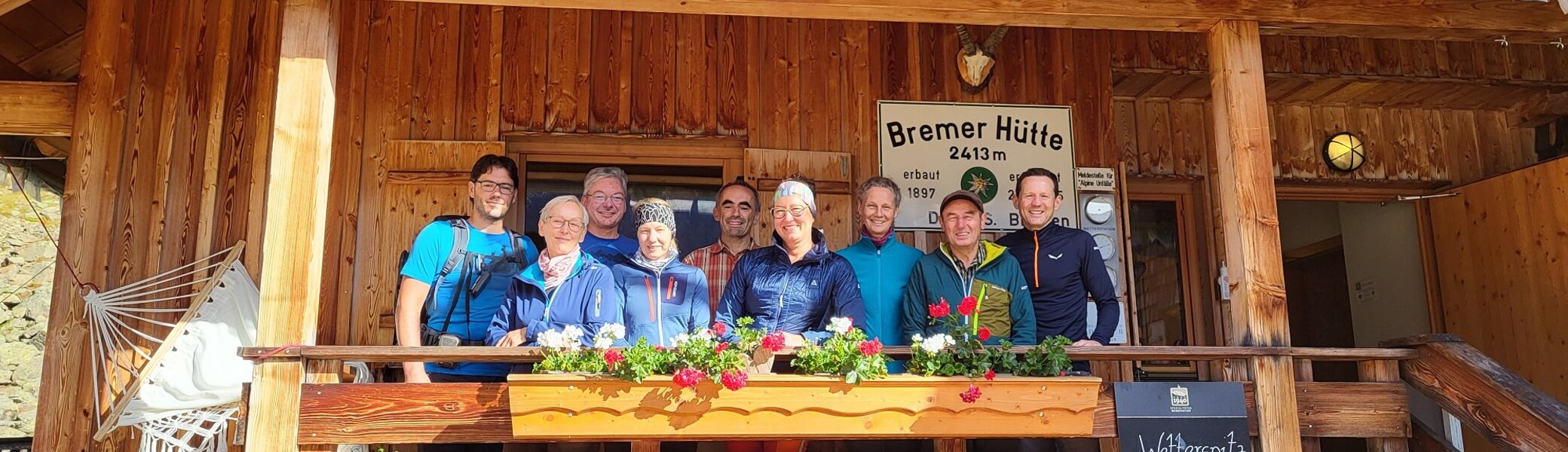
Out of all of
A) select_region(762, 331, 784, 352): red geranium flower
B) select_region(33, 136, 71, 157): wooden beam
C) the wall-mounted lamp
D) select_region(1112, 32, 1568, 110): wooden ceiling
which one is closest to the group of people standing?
select_region(762, 331, 784, 352): red geranium flower

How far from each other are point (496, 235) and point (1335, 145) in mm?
4527

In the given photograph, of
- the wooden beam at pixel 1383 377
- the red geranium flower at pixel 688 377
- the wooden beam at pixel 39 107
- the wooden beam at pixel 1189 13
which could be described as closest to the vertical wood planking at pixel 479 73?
the wooden beam at pixel 1189 13

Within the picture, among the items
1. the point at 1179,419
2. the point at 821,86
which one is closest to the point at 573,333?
the point at 1179,419

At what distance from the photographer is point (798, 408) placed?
3.37 meters

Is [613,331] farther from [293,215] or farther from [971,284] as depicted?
[971,284]

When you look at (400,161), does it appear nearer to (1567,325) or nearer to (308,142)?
(308,142)

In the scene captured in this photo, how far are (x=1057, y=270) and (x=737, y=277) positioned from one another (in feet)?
3.54

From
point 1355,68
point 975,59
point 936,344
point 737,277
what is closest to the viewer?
point 936,344

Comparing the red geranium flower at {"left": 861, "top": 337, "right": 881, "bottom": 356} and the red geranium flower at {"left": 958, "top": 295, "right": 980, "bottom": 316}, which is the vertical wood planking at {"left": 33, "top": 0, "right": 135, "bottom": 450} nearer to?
the red geranium flower at {"left": 861, "top": 337, "right": 881, "bottom": 356}

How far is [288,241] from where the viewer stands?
3.56m

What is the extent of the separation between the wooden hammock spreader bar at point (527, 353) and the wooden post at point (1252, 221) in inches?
3.4

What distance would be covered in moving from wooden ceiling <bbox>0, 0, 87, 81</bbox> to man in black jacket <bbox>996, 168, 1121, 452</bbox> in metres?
4.22

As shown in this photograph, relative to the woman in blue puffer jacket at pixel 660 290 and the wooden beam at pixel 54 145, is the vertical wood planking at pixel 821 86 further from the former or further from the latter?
the wooden beam at pixel 54 145

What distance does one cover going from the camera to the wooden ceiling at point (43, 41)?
5.43 meters
